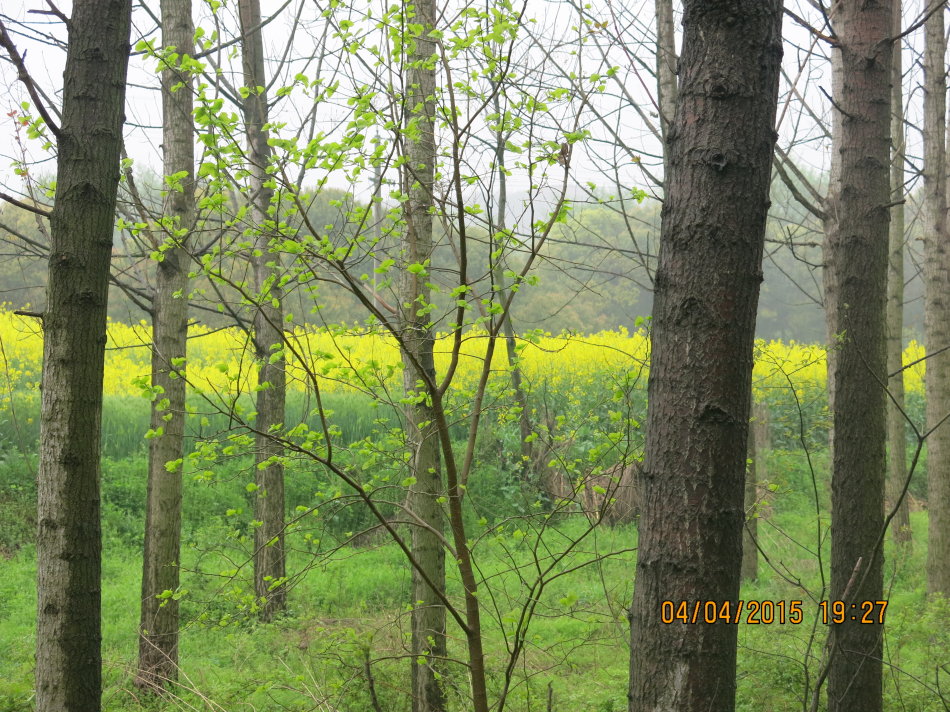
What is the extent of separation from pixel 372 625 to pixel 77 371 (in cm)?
407

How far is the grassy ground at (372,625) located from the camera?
373 centimetres

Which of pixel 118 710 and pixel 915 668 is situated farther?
pixel 915 668

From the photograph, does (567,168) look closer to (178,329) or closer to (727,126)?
(727,126)

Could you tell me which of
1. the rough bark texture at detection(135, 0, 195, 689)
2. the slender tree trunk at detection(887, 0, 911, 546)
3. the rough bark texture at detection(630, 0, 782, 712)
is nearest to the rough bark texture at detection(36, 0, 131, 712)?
the rough bark texture at detection(630, 0, 782, 712)

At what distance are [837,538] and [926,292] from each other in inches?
185

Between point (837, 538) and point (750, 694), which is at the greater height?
point (837, 538)

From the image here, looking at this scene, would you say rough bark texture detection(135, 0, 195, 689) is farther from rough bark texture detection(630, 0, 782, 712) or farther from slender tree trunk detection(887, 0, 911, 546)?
slender tree trunk detection(887, 0, 911, 546)

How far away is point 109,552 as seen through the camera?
820 centimetres

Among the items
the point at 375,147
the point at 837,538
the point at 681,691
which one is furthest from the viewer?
the point at 837,538

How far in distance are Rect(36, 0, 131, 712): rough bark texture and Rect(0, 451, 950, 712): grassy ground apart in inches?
20.6

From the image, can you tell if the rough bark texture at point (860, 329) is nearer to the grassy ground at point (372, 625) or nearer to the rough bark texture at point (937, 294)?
the grassy ground at point (372, 625)

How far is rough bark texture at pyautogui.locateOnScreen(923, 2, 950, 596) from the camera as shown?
651 centimetres

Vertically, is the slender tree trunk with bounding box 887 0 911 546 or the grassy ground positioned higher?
the slender tree trunk with bounding box 887 0 911 546

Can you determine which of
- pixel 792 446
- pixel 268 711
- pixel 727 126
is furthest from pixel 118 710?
pixel 792 446
